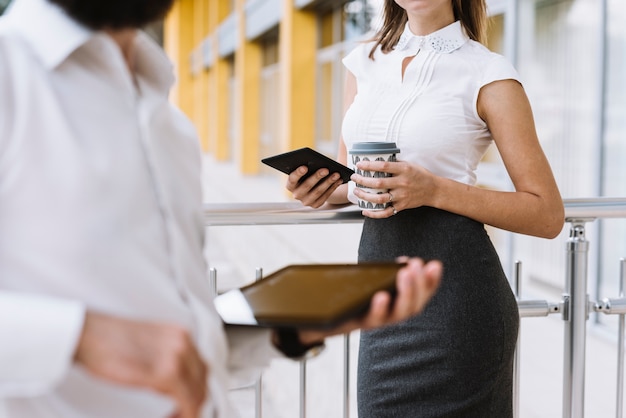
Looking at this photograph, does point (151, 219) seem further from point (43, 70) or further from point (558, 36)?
point (558, 36)

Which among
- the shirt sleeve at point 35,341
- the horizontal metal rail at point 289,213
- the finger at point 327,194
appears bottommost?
the shirt sleeve at point 35,341

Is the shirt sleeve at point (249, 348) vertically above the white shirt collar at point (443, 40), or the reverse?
the white shirt collar at point (443, 40)

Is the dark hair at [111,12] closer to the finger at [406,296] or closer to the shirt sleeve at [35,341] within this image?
the shirt sleeve at [35,341]

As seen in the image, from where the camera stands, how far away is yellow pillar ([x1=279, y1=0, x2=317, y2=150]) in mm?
10859

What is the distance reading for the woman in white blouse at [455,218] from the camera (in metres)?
1.74

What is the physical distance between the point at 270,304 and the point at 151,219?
0.77 ft

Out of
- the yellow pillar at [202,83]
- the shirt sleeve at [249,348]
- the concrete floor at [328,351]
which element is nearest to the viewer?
the shirt sleeve at [249,348]

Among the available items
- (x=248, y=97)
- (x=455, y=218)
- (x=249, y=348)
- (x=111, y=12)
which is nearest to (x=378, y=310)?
(x=249, y=348)

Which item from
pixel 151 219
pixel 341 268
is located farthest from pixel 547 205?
pixel 151 219

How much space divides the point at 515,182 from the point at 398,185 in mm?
290

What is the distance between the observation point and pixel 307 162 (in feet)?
6.01

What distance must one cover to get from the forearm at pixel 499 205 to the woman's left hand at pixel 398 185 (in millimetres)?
35

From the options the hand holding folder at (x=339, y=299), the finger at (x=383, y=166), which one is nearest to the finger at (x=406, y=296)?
the hand holding folder at (x=339, y=299)

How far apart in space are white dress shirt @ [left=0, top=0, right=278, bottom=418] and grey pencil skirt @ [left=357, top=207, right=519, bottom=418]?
913 millimetres
